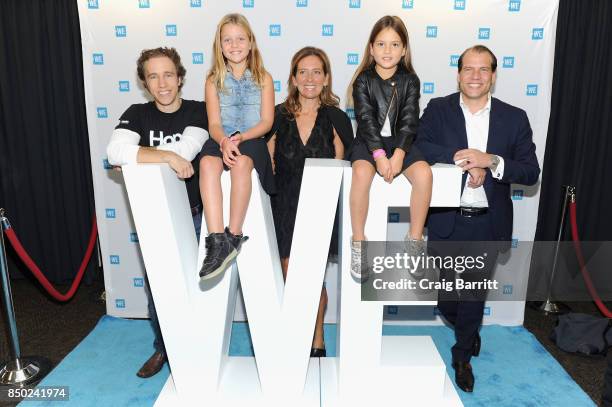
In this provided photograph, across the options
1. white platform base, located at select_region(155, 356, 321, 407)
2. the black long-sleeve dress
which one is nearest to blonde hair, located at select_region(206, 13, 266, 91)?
the black long-sleeve dress

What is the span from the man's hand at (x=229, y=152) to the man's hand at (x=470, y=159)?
4.03 ft

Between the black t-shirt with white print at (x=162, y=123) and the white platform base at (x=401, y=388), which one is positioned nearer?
the white platform base at (x=401, y=388)

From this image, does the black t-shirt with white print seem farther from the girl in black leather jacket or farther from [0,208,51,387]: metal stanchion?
[0,208,51,387]: metal stanchion

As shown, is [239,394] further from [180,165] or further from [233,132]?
[233,132]

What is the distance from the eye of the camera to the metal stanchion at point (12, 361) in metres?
3.01

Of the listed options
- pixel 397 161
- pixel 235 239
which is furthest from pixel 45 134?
pixel 397 161

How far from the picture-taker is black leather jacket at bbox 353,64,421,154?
8.03 feet

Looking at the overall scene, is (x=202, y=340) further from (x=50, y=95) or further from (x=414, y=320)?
(x=50, y=95)

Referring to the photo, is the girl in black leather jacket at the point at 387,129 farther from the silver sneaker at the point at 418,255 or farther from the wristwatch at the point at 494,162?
the wristwatch at the point at 494,162

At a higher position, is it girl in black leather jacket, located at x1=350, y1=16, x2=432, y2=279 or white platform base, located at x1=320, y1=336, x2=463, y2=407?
girl in black leather jacket, located at x1=350, y1=16, x2=432, y2=279

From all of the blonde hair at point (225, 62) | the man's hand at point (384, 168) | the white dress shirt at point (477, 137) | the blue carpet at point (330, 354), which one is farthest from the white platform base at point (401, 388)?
the blonde hair at point (225, 62)

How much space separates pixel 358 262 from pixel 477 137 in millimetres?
1130

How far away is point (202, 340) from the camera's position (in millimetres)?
2588

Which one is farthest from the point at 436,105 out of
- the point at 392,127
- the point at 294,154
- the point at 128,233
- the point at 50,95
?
the point at 50,95
